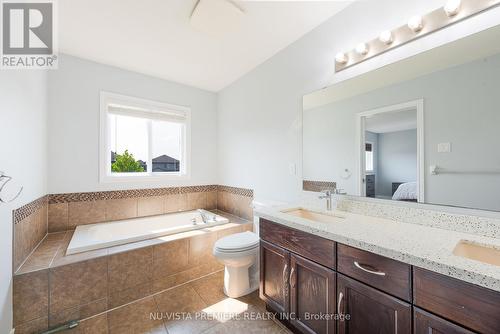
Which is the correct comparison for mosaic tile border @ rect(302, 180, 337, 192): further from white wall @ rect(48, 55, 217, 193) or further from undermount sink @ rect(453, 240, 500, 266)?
white wall @ rect(48, 55, 217, 193)

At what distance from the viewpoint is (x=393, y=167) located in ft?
4.75

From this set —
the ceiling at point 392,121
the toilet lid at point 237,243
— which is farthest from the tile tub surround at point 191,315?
the ceiling at point 392,121

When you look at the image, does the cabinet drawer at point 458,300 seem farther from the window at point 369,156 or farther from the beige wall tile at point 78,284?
the beige wall tile at point 78,284

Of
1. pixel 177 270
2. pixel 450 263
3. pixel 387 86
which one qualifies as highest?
pixel 387 86

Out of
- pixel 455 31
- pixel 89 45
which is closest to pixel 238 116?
pixel 89 45

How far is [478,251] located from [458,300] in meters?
0.44

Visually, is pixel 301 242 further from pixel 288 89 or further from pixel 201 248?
pixel 288 89

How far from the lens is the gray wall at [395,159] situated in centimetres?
135

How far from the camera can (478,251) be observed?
3.33 ft

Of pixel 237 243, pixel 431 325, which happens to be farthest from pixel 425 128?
pixel 237 243

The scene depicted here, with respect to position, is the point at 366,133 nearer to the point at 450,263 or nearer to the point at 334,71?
the point at 334,71

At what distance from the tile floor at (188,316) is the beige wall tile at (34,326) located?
170 mm

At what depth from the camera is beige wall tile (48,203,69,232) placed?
2242 millimetres

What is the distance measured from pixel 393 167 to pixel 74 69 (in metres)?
3.30
